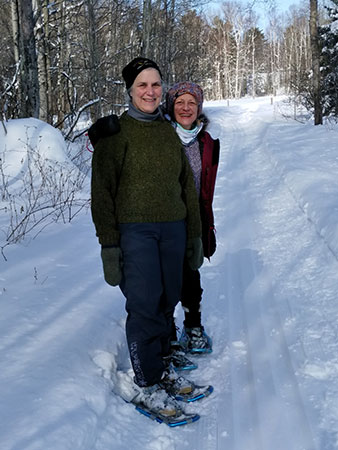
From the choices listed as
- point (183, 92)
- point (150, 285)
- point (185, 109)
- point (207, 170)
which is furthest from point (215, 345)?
point (183, 92)

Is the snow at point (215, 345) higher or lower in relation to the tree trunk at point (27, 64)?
lower

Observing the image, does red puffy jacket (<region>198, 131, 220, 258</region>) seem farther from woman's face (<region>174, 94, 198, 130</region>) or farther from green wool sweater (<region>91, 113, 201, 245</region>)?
green wool sweater (<region>91, 113, 201, 245</region>)

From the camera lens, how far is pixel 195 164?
2.71 metres

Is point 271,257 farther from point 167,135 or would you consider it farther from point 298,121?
point 298,121

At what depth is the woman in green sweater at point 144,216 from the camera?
214cm

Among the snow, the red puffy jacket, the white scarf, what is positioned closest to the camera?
the snow

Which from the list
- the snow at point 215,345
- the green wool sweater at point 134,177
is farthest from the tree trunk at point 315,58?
the green wool sweater at point 134,177

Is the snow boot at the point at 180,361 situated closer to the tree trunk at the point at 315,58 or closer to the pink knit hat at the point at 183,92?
the pink knit hat at the point at 183,92

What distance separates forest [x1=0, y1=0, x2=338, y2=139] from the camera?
7684mm

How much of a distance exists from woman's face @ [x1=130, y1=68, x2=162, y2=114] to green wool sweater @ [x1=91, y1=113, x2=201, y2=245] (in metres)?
0.09

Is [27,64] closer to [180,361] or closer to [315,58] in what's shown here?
[180,361]

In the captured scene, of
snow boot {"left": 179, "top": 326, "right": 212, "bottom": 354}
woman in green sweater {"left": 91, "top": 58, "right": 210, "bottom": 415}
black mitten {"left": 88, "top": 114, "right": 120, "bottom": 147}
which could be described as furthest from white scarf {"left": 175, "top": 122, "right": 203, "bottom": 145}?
Answer: snow boot {"left": 179, "top": 326, "right": 212, "bottom": 354}

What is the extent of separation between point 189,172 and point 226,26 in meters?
51.0

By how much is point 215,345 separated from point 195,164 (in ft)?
4.46
